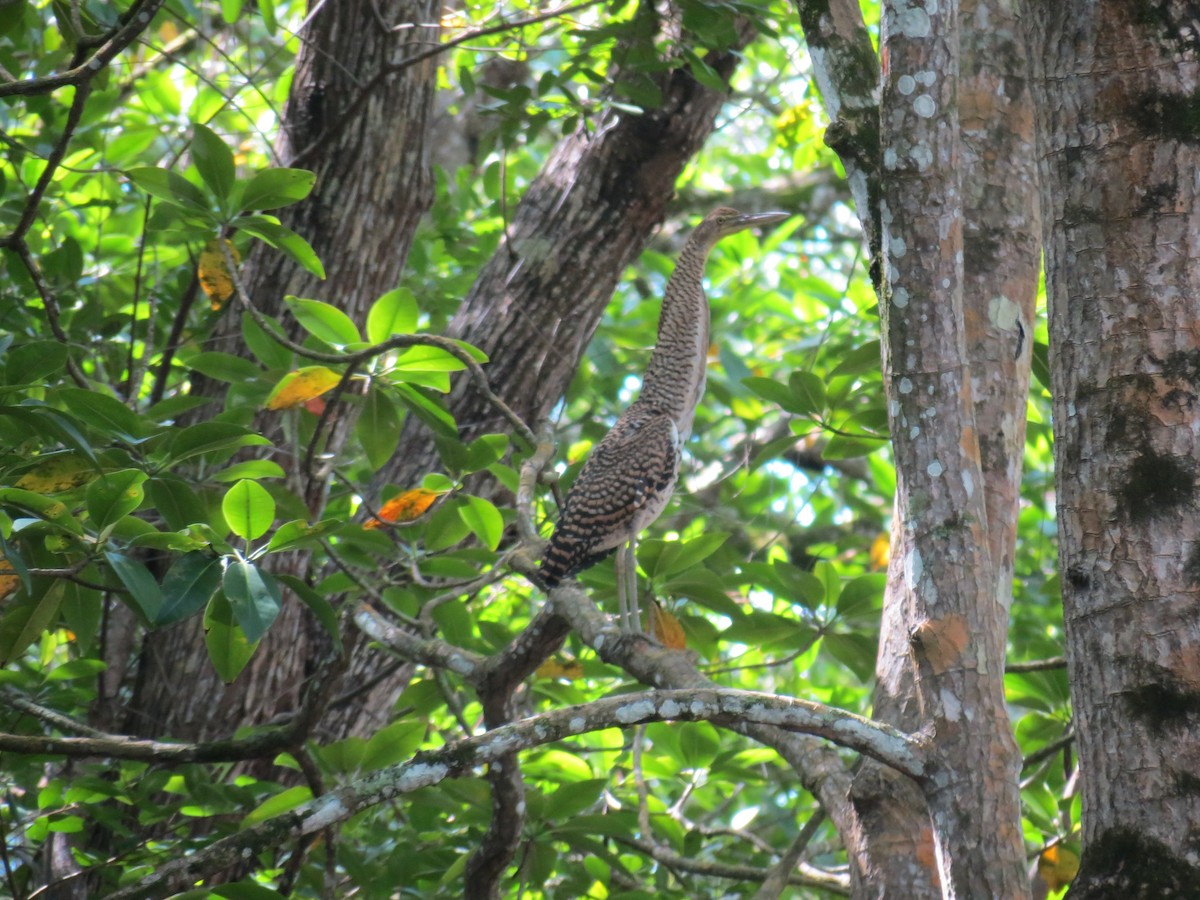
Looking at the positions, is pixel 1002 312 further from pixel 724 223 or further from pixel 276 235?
pixel 724 223

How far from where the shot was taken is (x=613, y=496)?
3.75 metres

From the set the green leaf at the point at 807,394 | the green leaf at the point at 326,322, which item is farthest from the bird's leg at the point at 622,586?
the green leaf at the point at 326,322

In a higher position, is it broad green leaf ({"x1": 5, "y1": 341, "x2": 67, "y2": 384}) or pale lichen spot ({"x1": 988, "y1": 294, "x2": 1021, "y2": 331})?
pale lichen spot ({"x1": 988, "y1": 294, "x2": 1021, "y2": 331})

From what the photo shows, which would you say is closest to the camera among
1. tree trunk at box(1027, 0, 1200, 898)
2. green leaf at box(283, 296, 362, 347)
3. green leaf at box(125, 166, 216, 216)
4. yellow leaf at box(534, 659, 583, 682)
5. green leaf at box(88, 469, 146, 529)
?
tree trunk at box(1027, 0, 1200, 898)

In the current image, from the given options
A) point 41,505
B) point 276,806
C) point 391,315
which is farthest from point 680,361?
point 41,505

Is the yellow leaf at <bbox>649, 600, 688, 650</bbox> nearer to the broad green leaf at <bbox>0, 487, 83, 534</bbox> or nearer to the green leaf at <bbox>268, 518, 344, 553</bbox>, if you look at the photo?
the green leaf at <bbox>268, 518, 344, 553</bbox>

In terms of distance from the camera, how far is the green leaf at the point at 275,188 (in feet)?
8.75

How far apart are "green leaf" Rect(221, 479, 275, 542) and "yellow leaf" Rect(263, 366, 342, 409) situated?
0.69 metres

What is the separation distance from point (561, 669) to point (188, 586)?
1.65m

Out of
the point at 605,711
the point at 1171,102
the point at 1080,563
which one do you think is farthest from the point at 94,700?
the point at 1171,102

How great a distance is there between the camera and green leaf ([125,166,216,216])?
2.61 metres

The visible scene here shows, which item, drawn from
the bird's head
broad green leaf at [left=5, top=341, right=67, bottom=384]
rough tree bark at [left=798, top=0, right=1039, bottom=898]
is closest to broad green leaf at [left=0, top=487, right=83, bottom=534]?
broad green leaf at [left=5, top=341, right=67, bottom=384]

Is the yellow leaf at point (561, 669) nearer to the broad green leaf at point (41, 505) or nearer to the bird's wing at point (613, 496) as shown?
the bird's wing at point (613, 496)

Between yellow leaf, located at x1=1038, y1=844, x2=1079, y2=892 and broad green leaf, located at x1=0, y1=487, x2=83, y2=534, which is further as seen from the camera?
yellow leaf, located at x1=1038, y1=844, x2=1079, y2=892
